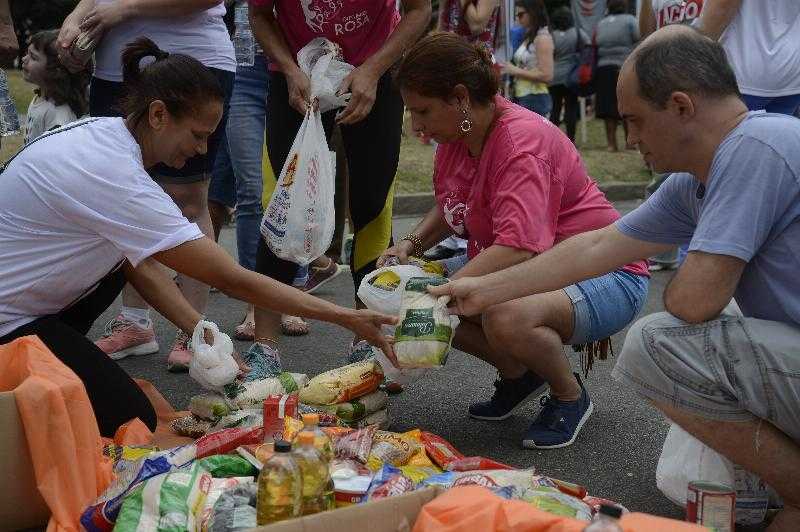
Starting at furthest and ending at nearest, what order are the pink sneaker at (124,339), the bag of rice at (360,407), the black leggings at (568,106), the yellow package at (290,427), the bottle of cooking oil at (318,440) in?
the black leggings at (568,106), the pink sneaker at (124,339), the bag of rice at (360,407), the yellow package at (290,427), the bottle of cooking oil at (318,440)

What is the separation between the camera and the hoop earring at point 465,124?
3.46 meters

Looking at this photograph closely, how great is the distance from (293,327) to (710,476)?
2495 millimetres

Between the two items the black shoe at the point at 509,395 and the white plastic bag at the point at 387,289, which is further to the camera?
the black shoe at the point at 509,395

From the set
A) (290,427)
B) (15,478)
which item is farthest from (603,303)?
(15,478)

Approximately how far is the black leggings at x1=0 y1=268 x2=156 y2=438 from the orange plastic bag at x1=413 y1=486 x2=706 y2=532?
4.73 feet

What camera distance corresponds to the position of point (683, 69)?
99.0 inches

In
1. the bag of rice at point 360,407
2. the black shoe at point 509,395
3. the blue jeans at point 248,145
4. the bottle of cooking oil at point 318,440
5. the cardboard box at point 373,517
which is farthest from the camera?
the blue jeans at point 248,145

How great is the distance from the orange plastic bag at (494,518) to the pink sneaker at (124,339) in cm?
255

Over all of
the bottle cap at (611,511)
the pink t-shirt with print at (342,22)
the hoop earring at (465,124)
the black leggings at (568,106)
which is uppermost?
the pink t-shirt with print at (342,22)

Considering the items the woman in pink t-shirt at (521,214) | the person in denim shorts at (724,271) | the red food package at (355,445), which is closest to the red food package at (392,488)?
the red food package at (355,445)

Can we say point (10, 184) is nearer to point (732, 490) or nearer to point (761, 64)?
point (732, 490)

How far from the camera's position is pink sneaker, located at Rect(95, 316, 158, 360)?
175 inches

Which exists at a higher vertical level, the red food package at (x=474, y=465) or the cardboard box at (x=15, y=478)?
the cardboard box at (x=15, y=478)

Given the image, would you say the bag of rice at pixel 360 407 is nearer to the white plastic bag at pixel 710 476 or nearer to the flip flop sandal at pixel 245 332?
the white plastic bag at pixel 710 476
